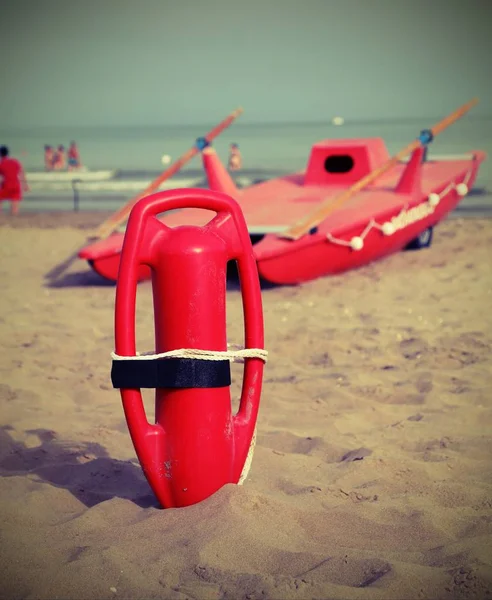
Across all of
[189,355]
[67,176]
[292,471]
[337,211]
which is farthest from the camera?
[67,176]

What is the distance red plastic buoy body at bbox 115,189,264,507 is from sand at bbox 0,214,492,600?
0.15 metres

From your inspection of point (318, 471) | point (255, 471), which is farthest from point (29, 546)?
point (318, 471)

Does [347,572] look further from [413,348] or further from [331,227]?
[331,227]

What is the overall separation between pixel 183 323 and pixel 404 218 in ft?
20.3

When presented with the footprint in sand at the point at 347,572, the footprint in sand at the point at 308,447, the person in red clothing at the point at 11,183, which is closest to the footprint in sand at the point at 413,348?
the footprint in sand at the point at 308,447

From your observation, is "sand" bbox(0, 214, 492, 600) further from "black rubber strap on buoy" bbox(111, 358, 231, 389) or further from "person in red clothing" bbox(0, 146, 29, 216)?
"person in red clothing" bbox(0, 146, 29, 216)

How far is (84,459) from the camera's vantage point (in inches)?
144

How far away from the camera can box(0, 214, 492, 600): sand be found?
2.49m

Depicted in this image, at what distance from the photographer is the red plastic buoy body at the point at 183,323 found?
112 inches

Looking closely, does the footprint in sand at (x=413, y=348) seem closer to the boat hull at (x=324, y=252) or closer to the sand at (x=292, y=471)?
the sand at (x=292, y=471)

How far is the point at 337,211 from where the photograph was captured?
847 centimetres

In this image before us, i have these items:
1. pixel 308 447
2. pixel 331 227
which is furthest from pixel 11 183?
pixel 308 447

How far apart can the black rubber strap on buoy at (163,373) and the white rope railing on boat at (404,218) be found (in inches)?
198

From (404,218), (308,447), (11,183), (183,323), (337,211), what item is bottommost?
(11,183)
